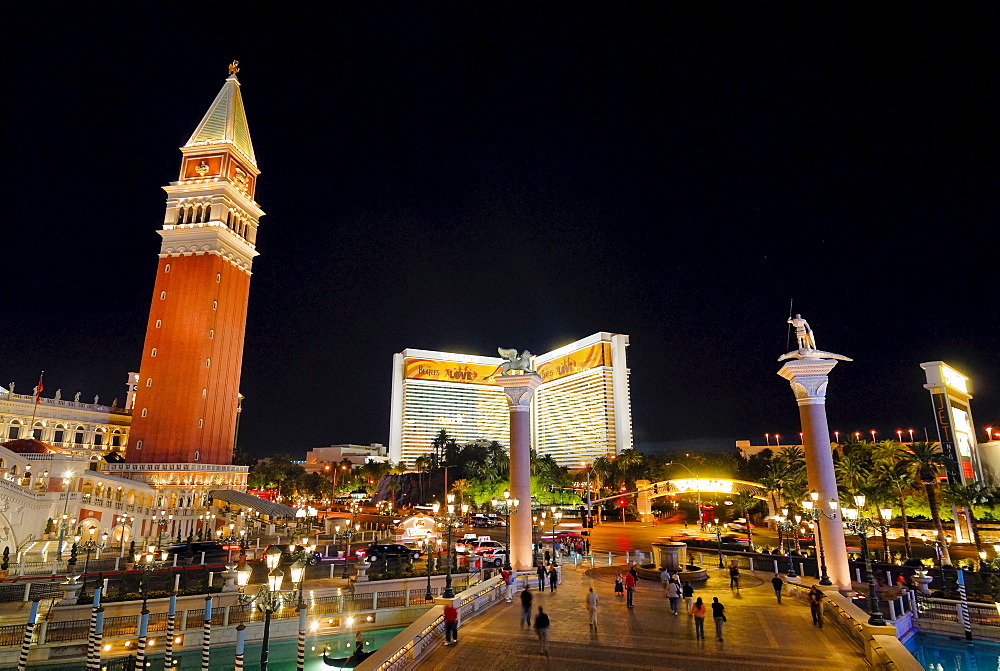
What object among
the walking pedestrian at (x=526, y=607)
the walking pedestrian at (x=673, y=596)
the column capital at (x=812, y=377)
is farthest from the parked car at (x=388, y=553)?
the column capital at (x=812, y=377)

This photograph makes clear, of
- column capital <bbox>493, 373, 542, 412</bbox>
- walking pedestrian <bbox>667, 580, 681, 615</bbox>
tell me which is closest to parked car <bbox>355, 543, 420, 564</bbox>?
column capital <bbox>493, 373, 542, 412</bbox>

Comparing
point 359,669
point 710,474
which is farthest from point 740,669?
point 710,474

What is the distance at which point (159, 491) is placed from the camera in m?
50.9

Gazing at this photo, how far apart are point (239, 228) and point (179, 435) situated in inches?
1012

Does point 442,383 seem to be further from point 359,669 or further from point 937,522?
A: point 359,669

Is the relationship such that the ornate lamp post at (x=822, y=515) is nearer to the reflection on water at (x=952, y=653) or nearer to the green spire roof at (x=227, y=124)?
the reflection on water at (x=952, y=653)

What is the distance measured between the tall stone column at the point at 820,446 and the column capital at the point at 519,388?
10.3m

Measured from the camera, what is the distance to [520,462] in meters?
24.7

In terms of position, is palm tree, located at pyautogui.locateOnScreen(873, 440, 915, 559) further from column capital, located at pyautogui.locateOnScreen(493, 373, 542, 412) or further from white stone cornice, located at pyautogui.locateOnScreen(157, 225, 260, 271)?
white stone cornice, located at pyautogui.locateOnScreen(157, 225, 260, 271)

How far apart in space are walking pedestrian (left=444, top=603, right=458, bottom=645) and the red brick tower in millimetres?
51470

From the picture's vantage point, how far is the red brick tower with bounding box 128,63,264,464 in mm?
57000

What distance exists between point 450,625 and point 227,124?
235 ft

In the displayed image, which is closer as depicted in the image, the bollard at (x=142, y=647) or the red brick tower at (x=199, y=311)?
the bollard at (x=142, y=647)

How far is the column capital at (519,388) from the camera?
25.3 meters
